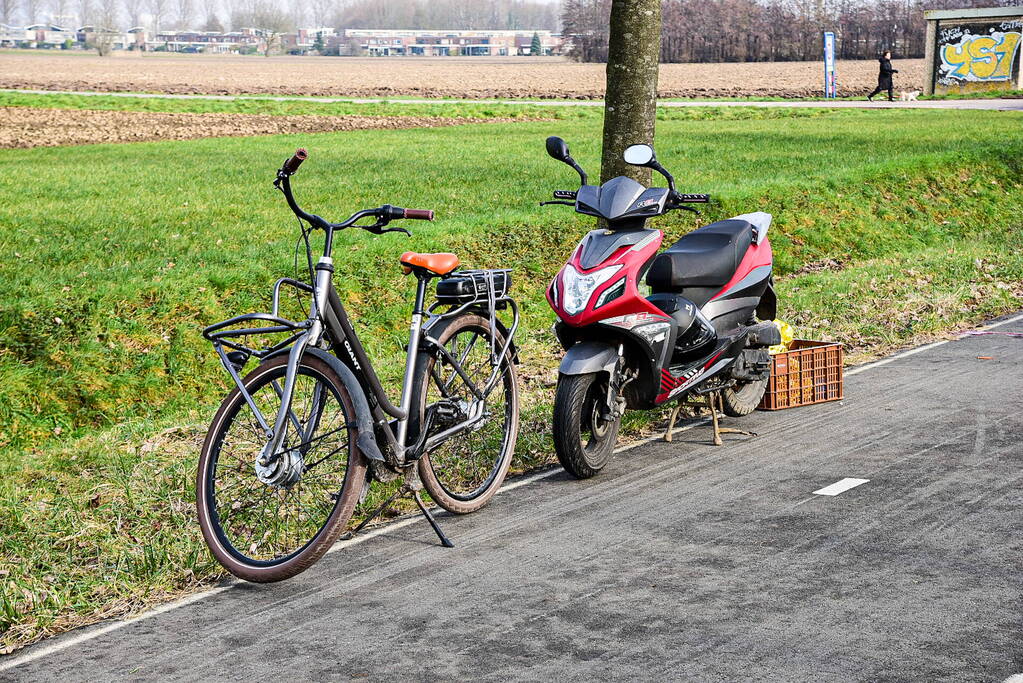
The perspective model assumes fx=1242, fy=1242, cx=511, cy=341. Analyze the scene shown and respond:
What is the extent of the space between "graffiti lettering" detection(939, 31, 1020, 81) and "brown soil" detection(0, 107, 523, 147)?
18365mm

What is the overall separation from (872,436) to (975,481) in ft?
3.39

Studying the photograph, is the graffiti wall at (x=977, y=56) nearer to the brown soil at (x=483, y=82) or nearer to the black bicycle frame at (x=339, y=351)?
the brown soil at (x=483, y=82)

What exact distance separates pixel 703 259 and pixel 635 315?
99cm

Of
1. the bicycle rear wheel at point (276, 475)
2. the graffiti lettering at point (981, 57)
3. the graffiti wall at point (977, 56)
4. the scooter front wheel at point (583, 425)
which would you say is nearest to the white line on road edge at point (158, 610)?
the bicycle rear wheel at point (276, 475)

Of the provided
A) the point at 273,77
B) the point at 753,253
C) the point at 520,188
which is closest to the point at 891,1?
the point at 273,77

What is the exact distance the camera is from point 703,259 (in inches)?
277

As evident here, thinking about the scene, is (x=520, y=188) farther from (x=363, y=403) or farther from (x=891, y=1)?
(x=891, y=1)

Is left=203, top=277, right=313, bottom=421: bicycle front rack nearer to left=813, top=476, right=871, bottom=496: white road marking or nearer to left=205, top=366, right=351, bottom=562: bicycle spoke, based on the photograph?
left=205, top=366, right=351, bottom=562: bicycle spoke

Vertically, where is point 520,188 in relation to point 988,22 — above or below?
below

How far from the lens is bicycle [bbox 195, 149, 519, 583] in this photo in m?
4.85

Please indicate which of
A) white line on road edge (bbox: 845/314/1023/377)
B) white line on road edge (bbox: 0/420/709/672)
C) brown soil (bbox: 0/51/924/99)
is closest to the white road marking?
white line on road edge (bbox: 0/420/709/672)

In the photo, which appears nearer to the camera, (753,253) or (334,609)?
(334,609)

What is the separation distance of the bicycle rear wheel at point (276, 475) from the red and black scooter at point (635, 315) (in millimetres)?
1390

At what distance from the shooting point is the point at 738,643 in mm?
4121
